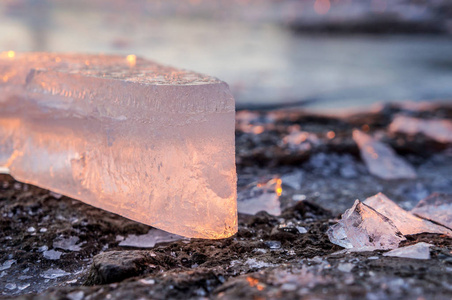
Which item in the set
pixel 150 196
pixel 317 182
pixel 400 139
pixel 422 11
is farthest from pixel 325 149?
pixel 422 11

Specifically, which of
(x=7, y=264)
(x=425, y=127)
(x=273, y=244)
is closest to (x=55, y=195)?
(x=7, y=264)

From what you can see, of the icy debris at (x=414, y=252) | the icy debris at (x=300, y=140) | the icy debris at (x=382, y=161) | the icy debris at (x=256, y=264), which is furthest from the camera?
the icy debris at (x=300, y=140)

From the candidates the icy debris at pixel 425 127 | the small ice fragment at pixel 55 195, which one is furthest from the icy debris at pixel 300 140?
the small ice fragment at pixel 55 195

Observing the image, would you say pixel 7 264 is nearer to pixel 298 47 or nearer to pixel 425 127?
pixel 425 127

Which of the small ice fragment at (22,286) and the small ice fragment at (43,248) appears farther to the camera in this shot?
the small ice fragment at (43,248)

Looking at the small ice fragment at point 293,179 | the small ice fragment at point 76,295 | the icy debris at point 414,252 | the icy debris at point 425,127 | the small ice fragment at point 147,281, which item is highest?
the icy debris at point 414,252

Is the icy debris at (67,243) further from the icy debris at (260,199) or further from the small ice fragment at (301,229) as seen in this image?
the small ice fragment at (301,229)

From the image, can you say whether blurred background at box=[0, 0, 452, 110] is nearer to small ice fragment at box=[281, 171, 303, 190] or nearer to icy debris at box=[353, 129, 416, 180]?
icy debris at box=[353, 129, 416, 180]
